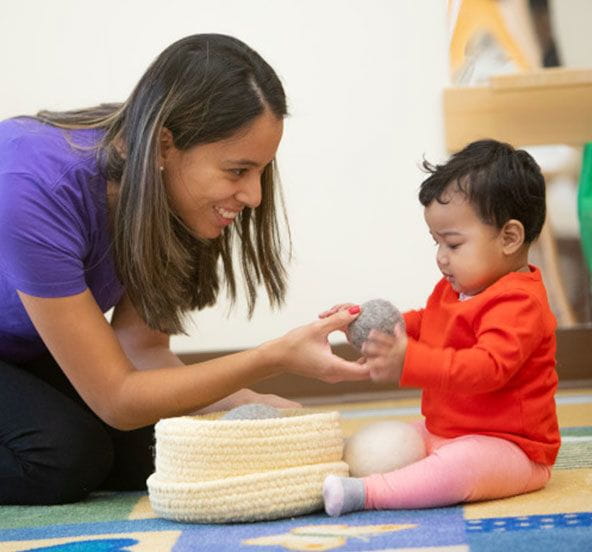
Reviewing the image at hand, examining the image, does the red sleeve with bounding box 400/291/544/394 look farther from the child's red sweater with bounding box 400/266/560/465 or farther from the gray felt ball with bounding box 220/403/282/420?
the gray felt ball with bounding box 220/403/282/420

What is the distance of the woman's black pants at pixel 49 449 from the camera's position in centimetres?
146

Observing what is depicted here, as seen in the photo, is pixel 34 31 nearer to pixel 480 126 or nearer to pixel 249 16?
pixel 249 16

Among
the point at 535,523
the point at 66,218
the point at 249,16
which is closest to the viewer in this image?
the point at 535,523

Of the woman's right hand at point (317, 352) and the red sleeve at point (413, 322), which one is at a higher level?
the woman's right hand at point (317, 352)

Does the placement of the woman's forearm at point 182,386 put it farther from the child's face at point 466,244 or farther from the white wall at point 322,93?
the white wall at point 322,93

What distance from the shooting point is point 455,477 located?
4.08 ft

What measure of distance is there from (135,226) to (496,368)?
46cm

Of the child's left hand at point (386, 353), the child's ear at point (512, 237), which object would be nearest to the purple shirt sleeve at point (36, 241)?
the child's left hand at point (386, 353)

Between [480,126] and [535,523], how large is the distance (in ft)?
4.79

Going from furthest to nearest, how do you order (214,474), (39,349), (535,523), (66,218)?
(39,349) → (66,218) → (214,474) → (535,523)

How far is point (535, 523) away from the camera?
3.72 ft

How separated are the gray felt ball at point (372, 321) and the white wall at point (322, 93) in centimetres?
118

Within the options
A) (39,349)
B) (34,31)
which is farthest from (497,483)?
(34,31)

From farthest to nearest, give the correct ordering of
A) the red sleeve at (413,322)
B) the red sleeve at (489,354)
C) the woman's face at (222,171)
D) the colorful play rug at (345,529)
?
1. the red sleeve at (413,322)
2. the woman's face at (222,171)
3. the red sleeve at (489,354)
4. the colorful play rug at (345,529)
